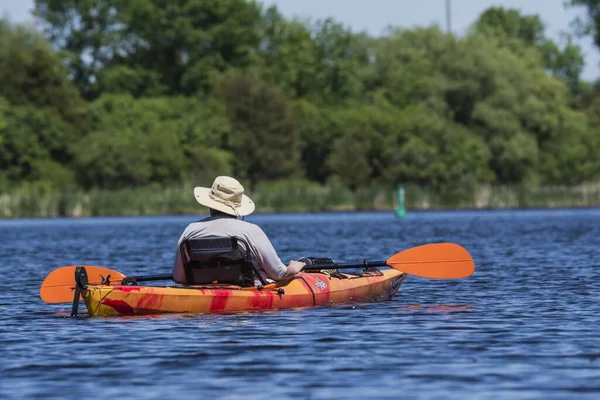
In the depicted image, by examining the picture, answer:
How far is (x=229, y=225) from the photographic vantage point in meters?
15.1

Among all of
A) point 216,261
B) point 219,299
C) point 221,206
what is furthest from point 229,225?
point 219,299

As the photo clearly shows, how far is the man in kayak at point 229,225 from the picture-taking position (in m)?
15.1

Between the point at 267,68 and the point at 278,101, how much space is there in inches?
488

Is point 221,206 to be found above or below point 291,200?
above

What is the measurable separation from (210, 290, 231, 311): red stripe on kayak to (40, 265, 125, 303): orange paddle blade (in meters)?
1.61

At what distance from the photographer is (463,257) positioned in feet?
59.2

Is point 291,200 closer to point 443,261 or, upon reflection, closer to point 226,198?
point 443,261

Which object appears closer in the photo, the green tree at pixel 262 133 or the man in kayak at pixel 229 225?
the man in kayak at pixel 229 225

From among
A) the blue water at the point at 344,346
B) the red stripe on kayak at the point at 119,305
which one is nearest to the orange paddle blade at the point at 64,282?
the blue water at the point at 344,346

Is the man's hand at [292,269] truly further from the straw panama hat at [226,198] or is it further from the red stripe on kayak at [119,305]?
the red stripe on kayak at [119,305]

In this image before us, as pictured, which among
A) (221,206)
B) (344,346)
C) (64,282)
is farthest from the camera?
(64,282)

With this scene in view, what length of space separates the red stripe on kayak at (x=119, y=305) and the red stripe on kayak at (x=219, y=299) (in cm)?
91

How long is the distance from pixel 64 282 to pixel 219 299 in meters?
2.41

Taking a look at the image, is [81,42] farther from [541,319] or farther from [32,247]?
[541,319]
